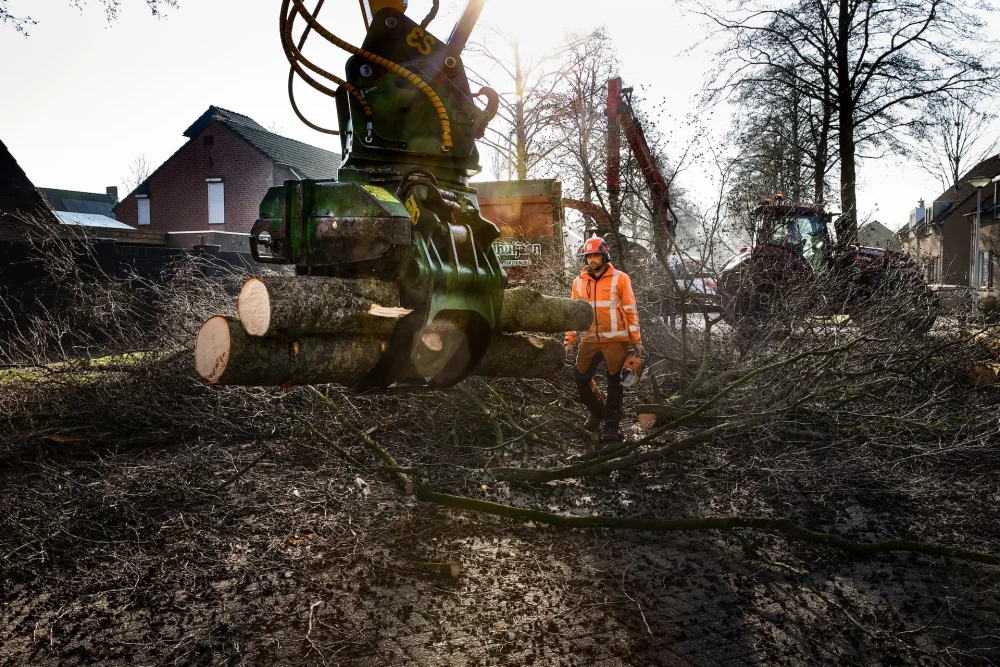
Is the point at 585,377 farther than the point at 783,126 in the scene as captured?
No

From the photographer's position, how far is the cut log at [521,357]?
16.0ft

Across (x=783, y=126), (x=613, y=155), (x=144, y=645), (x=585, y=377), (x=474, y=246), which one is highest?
(x=783, y=126)

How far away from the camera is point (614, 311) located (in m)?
6.27

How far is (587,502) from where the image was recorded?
4.86m

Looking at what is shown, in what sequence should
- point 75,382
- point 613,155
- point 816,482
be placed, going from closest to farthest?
point 816,482, point 75,382, point 613,155

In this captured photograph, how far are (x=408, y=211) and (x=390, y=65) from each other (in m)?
0.89

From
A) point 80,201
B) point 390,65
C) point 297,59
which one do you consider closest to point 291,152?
point 80,201

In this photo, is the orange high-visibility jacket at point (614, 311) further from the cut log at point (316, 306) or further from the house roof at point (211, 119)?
the house roof at point (211, 119)

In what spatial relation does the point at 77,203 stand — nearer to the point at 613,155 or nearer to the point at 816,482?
the point at 613,155

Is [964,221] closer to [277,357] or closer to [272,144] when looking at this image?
[272,144]

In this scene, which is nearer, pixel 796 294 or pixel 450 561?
pixel 450 561

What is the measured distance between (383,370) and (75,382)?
3475 mm

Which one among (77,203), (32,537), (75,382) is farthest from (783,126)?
(77,203)

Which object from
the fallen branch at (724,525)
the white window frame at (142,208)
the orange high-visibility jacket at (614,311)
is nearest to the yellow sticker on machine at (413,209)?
the fallen branch at (724,525)
